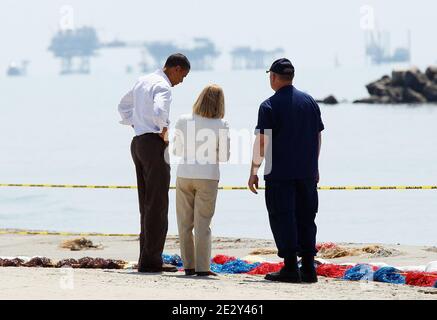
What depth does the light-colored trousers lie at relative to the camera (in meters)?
10.8

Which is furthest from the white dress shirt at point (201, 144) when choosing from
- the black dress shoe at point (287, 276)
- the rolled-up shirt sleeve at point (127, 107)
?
the black dress shoe at point (287, 276)

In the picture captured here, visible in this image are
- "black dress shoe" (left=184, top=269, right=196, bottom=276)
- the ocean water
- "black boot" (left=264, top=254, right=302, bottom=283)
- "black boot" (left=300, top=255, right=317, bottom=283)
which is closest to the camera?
"black boot" (left=264, top=254, right=302, bottom=283)

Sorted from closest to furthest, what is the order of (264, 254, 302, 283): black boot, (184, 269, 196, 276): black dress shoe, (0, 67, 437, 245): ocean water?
(264, 254, 302, 283): black boot
(184, 269, 196, 276): black dress shoe
(0, 67, 437, 245): ocean water

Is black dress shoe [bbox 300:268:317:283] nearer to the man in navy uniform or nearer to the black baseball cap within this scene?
the man in navy uniform

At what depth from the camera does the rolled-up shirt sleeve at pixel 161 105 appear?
10.7m

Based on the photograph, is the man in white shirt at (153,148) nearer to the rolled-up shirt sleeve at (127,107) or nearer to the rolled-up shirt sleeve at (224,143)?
the rolled-up shirt sleeve at (127,107)

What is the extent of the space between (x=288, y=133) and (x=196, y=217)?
106 cm

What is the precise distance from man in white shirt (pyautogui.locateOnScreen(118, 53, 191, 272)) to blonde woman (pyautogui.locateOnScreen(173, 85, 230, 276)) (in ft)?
0.46

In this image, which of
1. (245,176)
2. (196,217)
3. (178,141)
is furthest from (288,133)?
(245,176)

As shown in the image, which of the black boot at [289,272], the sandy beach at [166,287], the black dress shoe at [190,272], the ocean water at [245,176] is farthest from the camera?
the ocean water at [245,176]

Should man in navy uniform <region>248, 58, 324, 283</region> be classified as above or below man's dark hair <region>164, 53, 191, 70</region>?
below

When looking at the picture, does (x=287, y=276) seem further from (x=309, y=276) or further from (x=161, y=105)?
(x=161, y=105)

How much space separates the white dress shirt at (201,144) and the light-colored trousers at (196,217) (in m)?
0.09

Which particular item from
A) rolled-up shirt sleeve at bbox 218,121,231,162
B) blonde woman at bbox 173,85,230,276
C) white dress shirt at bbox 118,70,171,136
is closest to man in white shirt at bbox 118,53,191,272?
white dress shirt at bbox 118,70,171,136
